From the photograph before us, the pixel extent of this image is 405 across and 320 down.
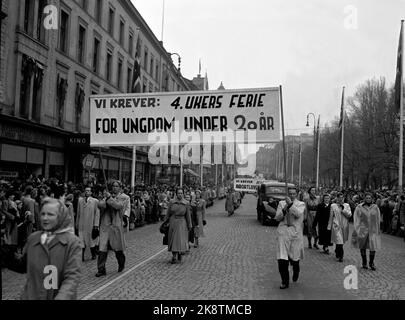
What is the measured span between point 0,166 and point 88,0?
1469 centimetres

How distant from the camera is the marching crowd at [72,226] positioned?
3.71 meters

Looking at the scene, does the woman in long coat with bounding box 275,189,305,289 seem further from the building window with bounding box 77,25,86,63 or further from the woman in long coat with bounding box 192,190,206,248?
the building window with bounding box 77,25,86,63

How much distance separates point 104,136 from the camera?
902 centimetres

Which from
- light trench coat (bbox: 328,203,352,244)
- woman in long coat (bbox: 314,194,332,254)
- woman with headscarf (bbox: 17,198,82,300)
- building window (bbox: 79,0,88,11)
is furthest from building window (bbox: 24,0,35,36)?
woman with headscarf (bbox: 17,198,82,300)

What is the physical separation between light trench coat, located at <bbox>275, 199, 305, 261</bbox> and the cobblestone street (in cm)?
59

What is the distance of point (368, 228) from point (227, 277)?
3.72m

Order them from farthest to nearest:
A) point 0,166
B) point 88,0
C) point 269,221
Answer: point 88,0, point 269,221, point 0,166

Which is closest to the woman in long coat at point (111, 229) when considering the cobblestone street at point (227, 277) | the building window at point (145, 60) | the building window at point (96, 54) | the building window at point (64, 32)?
the cobblestone street at point (227, 277)

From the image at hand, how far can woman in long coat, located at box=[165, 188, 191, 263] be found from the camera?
10.9 m

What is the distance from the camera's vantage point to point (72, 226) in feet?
15.0

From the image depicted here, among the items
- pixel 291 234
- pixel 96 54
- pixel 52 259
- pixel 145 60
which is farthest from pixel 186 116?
pixel 145 60

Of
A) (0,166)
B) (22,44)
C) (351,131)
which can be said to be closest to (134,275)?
(0,166)

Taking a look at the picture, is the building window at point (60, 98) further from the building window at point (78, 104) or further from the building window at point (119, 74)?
the building window at point (119, 74)
